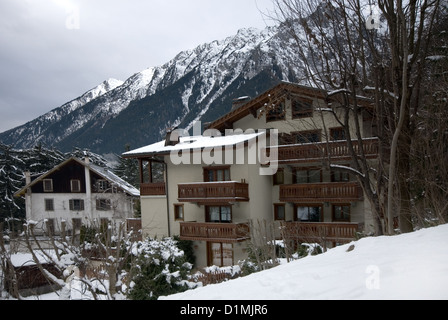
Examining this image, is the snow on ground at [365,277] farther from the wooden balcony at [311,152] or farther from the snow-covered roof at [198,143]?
the snow-covered roof at [198,143]

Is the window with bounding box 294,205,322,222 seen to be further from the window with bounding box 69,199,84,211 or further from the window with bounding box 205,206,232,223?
the window with bounding box 69,199,84,211

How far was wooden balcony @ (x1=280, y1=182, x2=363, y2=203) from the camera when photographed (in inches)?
720

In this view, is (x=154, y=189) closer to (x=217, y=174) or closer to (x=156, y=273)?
(x=217, y=174)

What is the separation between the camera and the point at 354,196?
59.8 feet

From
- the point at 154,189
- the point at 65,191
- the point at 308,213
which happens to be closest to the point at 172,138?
the point at 154,189

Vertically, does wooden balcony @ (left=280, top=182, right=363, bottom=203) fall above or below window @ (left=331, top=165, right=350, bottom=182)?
below

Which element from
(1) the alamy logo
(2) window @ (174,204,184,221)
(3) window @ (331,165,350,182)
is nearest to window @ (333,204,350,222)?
(3) window @ (331,165,350,182)

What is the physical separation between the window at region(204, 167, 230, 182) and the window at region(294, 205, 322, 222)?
4311 mm

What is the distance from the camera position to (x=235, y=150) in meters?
20.2

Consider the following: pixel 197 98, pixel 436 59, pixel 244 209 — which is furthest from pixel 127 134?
pixel 436 59

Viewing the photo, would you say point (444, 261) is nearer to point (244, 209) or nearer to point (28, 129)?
point (244, 209)

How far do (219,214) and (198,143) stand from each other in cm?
419

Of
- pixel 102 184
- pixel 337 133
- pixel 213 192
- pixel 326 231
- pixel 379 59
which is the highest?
pixel 379 59

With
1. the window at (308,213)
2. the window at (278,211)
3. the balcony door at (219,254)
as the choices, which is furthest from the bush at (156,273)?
the window at (308,213)
